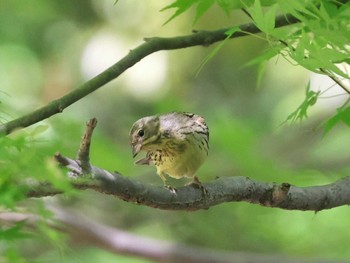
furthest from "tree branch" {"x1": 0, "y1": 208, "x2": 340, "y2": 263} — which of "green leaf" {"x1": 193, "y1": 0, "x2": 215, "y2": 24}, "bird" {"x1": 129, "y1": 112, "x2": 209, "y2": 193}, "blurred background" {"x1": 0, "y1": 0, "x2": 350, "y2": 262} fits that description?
"green leaf" {"x1": 193, "y1": 0, "x2": 215, "y2": 24}

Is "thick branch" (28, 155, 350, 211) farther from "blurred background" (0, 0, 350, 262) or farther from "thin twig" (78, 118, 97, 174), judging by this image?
"blurred background" (0, 0, 350, 262)

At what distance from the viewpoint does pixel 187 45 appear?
134cm

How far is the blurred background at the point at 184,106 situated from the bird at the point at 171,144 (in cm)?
54

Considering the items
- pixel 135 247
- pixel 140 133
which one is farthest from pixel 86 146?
pixel 135 247

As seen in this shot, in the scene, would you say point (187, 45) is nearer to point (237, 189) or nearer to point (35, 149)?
point (237, 189)

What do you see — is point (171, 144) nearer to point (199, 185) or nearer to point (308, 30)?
point (199, 185)

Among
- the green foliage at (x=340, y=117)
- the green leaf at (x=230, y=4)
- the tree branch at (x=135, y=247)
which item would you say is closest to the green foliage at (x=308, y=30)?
the green leaf at (x=230, y=4)

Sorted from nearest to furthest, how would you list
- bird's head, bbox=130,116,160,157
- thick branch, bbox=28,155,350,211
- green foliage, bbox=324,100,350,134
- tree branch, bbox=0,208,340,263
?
thick branch, bbox=28,155,350,211, green foliage, bbox=324,100,350,134, bird's head, bbox=130,116,160,157, tree branch, bbox=0,208,340,263

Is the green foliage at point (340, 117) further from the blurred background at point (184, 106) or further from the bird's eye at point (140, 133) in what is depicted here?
the blurred background at point (184, 106)

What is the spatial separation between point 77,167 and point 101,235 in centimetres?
138

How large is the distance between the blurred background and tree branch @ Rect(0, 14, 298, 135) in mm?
670

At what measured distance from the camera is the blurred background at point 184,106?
227cm

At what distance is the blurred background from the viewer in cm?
227

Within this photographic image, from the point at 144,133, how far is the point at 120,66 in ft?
0.64
